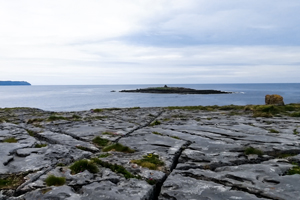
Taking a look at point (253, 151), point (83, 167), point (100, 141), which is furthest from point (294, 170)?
point (100, 141)

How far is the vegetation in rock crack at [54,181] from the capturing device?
5179mm

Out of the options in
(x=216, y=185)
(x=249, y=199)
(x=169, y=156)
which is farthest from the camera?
(x=169, y=156)

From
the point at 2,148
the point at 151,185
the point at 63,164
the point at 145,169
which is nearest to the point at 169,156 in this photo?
the point at 145,169

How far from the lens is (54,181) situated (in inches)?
206

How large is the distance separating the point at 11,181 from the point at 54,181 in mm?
1152

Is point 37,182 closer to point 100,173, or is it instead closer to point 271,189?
point 100,173

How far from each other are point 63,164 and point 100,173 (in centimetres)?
144

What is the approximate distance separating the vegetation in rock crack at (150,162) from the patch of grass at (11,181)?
9.61 ft

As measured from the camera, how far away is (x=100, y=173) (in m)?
5.91

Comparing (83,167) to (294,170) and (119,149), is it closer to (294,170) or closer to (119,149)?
(119,149)

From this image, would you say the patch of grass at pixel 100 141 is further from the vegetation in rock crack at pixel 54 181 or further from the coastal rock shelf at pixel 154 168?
the vegetation in rock crack at pixel 54 181

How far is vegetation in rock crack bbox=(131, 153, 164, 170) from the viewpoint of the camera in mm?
6383

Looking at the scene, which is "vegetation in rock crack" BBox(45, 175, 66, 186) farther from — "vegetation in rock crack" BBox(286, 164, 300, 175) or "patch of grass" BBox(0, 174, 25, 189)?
"vegetation in rock crack" BBox(286, 164, 300, 175)

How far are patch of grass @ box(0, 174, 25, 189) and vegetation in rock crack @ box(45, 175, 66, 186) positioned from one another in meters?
0.70
